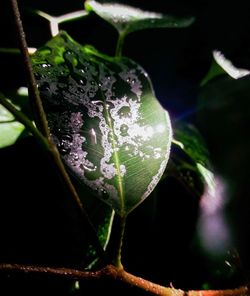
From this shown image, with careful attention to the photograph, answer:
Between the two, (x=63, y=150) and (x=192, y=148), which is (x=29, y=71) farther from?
(x=192, y=148)

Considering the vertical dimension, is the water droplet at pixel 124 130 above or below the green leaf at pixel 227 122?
above

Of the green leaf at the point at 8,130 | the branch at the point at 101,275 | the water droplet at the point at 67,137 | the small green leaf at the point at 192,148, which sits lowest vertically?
the small green leaf at the point at 192,148

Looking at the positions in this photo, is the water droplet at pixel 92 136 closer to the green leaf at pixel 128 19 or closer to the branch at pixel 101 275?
the branch at pixel 101 275

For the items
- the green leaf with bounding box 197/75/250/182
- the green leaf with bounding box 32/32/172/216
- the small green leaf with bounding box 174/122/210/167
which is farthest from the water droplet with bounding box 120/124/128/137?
the green leaf with bounding box 197/75/250/182

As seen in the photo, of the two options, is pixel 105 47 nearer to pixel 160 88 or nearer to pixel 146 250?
pixel 160 88

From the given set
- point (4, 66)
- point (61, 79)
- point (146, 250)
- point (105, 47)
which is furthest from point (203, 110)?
point (61, 79)

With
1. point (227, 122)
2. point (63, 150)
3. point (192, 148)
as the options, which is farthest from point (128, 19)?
point (227, 122)

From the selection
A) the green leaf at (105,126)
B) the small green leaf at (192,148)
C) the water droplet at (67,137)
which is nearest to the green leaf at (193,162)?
the small green leaf at (192,148)
